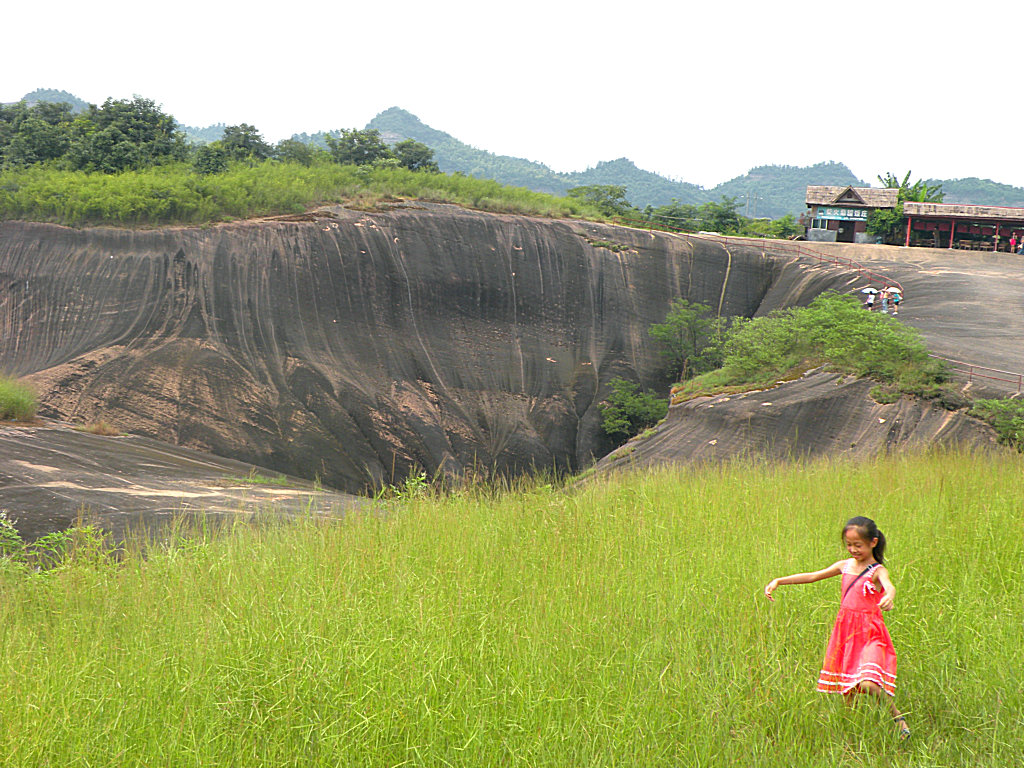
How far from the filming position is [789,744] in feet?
13.4

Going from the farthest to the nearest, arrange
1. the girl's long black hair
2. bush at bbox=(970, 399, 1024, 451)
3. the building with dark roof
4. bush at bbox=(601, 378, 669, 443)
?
the building with dark roof < bush at bbox=(601, 378, 669, 443) < bush at bbox=(970, 399, 1024, 451) < the girl's long black hair

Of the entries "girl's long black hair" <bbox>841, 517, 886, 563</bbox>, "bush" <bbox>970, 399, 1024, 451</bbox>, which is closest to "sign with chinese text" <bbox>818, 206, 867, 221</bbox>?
"bush" <bbox>970, 399, 1024, 451</bbox>

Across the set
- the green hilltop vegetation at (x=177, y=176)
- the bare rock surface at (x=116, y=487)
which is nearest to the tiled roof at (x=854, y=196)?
the green hilltop vegetation at (x=177, y=176)

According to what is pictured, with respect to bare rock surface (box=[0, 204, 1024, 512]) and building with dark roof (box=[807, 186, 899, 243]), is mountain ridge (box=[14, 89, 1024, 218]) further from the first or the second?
bare rock surface (box=[0, 204, 1024, 512])

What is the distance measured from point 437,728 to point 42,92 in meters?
160

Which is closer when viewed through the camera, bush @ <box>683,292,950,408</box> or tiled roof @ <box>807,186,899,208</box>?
bush @ <box>683,292,950,408</box>

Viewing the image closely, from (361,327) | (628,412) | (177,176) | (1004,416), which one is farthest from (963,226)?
(177,176)

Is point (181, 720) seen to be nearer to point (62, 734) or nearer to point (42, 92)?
point (62, 734)

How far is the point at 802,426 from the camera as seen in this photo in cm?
1702

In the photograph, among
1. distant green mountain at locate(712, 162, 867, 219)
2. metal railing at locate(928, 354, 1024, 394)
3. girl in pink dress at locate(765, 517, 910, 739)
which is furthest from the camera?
distant green mountain at locate(712, 162, 867, 219)

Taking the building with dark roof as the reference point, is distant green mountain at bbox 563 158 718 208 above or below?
above

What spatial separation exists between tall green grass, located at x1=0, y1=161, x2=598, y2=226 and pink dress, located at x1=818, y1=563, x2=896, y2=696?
27.5 m

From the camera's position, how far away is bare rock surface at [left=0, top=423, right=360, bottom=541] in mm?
11758

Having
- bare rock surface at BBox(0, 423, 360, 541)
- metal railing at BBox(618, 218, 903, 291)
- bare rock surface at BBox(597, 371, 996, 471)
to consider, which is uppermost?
metal railing at BBox(618, 218, 903, 291)
